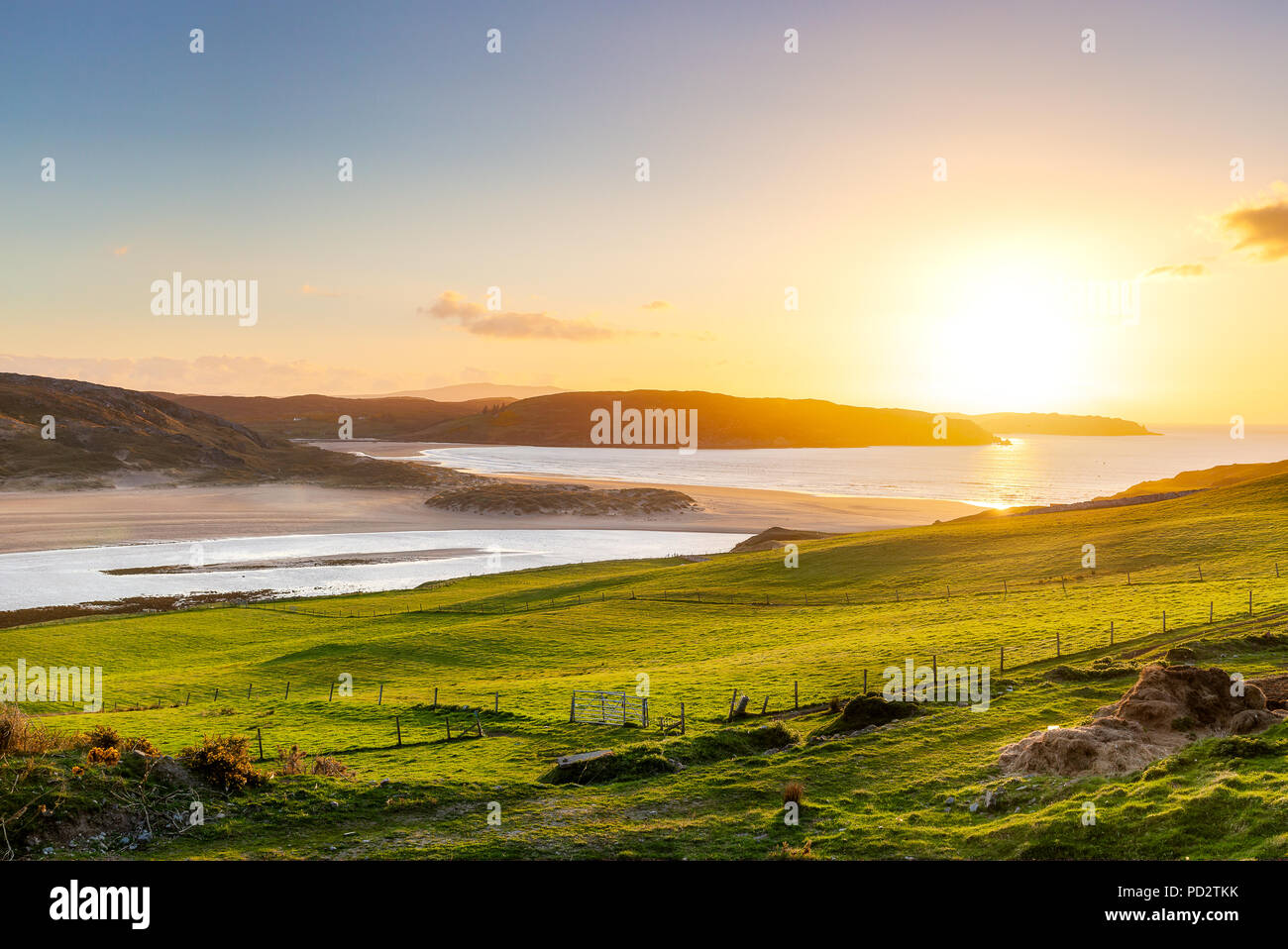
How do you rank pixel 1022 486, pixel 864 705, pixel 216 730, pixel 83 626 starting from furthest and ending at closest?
pixel 1022 486 < pixel 83 626 < pixel 216 730 < pixel 864 705

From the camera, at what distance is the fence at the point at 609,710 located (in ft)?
93.1

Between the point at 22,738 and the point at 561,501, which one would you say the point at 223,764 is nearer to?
the point at 22,738

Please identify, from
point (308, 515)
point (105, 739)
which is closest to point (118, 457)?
point (308, 515)

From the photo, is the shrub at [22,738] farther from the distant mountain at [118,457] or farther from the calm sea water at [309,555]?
the distant mountain at [118,457]

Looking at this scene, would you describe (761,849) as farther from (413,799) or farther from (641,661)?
(641,661)

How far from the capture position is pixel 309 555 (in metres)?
95.5

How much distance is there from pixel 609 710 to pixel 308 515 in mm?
115676

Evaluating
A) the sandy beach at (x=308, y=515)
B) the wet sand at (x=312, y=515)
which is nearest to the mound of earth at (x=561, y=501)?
the wet sand at (x=312, y=515)

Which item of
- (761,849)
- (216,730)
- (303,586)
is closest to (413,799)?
(761,849)

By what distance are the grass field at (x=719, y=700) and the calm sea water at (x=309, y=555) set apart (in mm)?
13493
